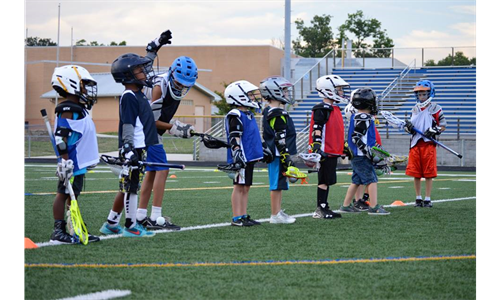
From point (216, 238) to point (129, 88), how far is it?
1.79 meters

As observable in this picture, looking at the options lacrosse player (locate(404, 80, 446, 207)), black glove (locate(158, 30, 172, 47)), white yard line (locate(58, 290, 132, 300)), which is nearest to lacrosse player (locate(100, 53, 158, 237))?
black glove (locate(158, 30, 172, 47))

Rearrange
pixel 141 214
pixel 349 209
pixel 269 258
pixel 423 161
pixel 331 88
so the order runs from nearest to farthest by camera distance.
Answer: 1. pixel 269 258
2. pixel 141 214
3. pixel 331 88
4. pixel 349 209
5. pixel 423 161

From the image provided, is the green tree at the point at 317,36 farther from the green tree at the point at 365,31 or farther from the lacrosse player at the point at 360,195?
the lacrosse player at the point at 360,195

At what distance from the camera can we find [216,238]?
687 cm

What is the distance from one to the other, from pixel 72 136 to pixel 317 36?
55032 millimetres

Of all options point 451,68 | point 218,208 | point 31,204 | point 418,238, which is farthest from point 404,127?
point 451,68

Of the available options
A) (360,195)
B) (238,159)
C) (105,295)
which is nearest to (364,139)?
(360,195)

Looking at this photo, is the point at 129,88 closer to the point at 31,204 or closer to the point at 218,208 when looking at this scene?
the point at 218,208

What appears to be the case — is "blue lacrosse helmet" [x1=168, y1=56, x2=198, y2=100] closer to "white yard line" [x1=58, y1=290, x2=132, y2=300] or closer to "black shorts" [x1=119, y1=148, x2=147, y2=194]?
"black shorts" [x1=119, y1=148, x2=147, y2=194]

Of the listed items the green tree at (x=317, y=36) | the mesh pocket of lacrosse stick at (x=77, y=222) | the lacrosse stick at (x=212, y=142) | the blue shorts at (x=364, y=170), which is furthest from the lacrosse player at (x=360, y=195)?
the green tree at (x=317, y=36)

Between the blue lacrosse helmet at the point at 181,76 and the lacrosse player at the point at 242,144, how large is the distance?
488 millimetres

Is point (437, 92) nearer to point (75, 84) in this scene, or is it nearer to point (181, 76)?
point (181, 76)

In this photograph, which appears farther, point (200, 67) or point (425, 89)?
point (200, 67)

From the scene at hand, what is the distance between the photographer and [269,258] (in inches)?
226
